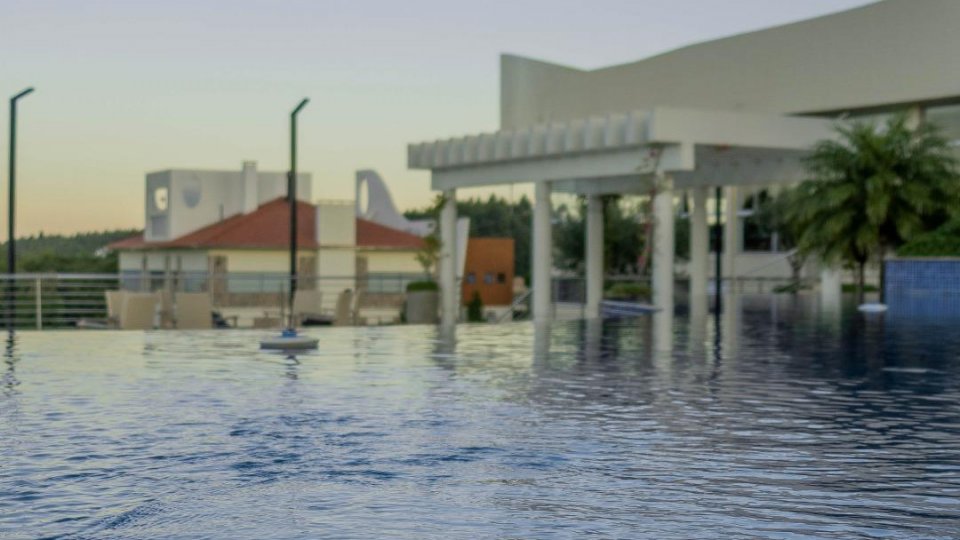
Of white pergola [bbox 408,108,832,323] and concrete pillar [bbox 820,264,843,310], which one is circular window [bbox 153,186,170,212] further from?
concrete pillar [bbox 820,264,843,310]

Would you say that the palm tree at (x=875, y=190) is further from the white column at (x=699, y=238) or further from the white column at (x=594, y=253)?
the white column at (x=594, y=253)

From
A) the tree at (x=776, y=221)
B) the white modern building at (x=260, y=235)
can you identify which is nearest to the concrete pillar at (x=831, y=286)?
the tree at (x=776, y=221)

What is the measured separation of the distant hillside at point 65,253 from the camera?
239ft

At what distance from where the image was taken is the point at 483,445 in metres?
8.38

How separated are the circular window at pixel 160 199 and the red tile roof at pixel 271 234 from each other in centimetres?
209

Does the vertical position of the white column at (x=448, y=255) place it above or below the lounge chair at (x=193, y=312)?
above

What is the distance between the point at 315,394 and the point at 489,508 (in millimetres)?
5264

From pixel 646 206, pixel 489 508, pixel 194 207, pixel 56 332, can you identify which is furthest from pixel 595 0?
pixel 194 207

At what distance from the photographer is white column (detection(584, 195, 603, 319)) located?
1682 inches

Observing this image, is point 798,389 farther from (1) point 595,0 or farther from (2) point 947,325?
(1) point 595,0

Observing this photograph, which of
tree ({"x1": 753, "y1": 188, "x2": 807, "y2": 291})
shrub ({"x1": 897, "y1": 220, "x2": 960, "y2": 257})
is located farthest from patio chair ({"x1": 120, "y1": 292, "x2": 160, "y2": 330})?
tree ({"x1": 753, "y1": 188, "x2": 807, "y2": 291})

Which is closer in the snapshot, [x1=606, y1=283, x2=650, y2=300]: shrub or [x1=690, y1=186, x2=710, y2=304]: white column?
[x1=690, y1=186, x2=710, y2=304]: white column

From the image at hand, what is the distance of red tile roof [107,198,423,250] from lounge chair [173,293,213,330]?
4263 cm

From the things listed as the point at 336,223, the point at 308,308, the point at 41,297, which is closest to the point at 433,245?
the point at 41,297
